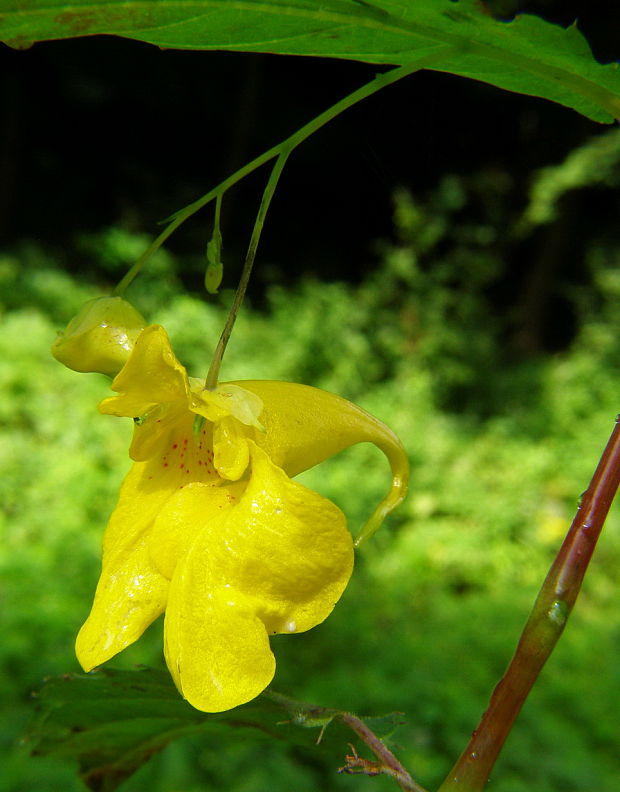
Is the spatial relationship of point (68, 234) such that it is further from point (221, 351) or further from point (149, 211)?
point (221, 351)

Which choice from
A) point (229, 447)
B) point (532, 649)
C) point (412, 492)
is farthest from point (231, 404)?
point (412, 492)

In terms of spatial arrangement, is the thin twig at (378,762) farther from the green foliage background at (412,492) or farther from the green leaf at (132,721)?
the green foliage background at (412,492)

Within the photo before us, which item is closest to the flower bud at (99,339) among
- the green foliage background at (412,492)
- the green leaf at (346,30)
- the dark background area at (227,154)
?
the green leaf at (346,30)

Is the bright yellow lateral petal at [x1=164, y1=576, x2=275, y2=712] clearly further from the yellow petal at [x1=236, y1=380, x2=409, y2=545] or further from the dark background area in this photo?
the dark background area

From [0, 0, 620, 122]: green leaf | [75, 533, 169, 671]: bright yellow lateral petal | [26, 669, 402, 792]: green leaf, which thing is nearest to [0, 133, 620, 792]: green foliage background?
[26, 669, 402, 792]: green leaf

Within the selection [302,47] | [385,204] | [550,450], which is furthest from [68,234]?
[302,47]
